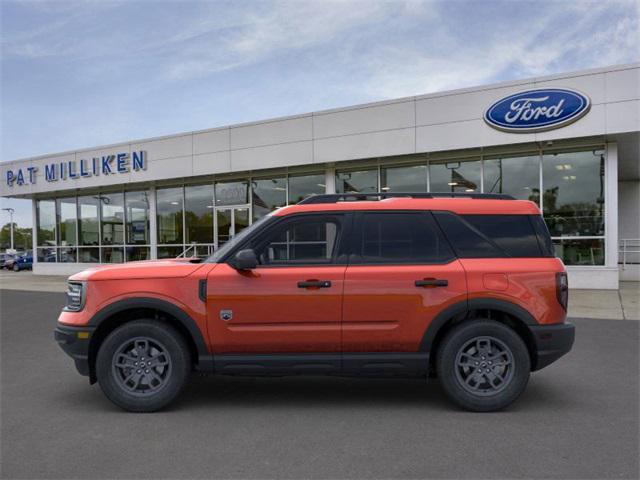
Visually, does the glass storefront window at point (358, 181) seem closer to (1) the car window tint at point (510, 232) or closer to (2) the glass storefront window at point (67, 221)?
(1) the car window tint at point (510, 232)

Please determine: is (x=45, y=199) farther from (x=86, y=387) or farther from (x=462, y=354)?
(x=462, y=354)

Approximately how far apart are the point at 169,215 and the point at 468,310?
17846 millimetres

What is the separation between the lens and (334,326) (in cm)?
442

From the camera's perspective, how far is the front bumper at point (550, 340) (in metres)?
4.44

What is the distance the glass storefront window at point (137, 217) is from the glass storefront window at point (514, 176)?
13.8 metres

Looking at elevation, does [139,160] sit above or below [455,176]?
above

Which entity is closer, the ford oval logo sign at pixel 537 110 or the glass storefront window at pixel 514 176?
the ford oval logo sign at pixel 537 110

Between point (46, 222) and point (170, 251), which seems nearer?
point (170, 251)

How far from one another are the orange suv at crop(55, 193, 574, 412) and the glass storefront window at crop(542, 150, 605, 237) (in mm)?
10474

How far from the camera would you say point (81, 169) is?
858 inches

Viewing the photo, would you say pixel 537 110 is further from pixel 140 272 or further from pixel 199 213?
pixel 199 213

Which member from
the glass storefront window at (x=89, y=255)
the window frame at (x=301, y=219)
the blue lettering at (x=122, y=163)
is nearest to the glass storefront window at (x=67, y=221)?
the glass storefront window at (x=89, y=255)

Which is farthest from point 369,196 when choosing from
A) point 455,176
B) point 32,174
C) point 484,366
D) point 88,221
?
point 32,174

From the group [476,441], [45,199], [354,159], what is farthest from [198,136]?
[476,441]
